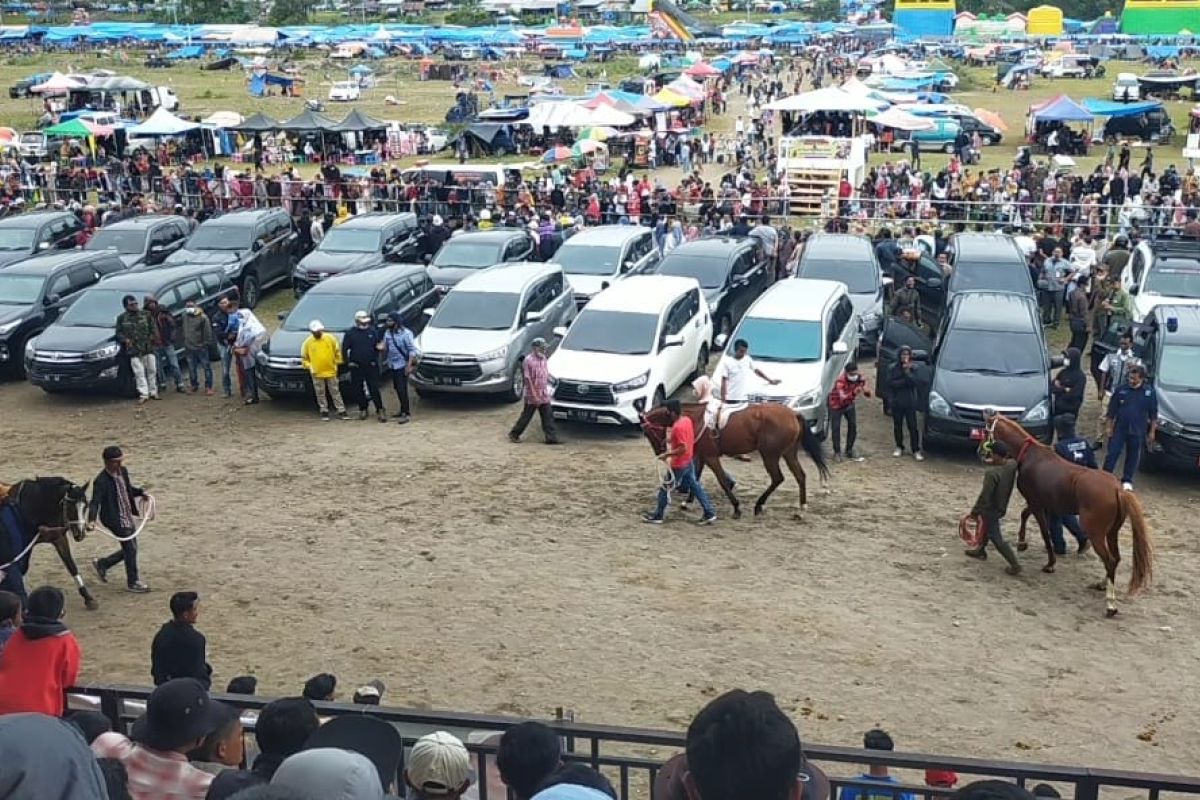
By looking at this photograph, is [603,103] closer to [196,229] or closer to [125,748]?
[196,229]

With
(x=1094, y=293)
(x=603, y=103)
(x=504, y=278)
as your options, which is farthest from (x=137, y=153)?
(x=1094, y=293)

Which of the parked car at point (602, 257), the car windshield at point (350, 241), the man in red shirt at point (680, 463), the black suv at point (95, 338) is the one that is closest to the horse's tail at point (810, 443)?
the man in red shirt at point (680, 463)

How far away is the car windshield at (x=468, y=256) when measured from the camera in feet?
66.5

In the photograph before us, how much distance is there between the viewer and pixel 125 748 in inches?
188

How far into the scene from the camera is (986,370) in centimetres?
1424

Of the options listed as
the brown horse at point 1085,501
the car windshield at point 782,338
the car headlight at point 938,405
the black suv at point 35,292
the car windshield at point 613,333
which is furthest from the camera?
the black suv at point 35,292

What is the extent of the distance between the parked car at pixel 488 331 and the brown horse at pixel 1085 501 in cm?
735

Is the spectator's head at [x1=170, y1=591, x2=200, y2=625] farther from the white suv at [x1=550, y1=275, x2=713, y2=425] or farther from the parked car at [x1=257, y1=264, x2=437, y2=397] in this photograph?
the parked car at [x1=257, y1=264, x2=437, y2=397]

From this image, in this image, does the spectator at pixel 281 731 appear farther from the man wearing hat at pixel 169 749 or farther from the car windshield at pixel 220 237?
the car windshield at pixel 220 237

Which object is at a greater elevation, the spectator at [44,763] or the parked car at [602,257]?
the spectator at [44,763]

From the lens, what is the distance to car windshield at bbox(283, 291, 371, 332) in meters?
16.5

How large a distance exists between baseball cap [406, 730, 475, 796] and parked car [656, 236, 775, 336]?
14.5 meters

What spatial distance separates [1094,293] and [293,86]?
56.1 metres

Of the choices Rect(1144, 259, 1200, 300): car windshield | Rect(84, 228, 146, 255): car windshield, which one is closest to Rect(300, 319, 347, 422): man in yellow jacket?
Rect(84, 228, 146, 255): car windshield
